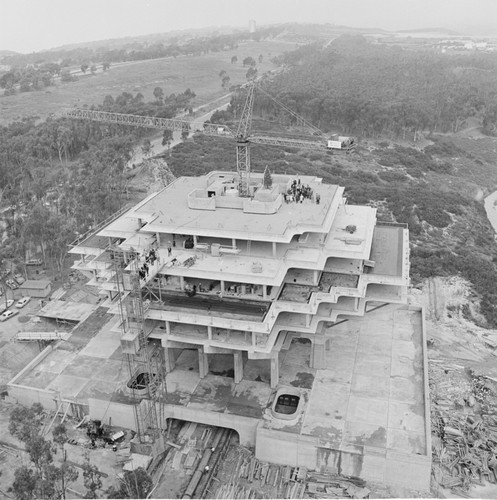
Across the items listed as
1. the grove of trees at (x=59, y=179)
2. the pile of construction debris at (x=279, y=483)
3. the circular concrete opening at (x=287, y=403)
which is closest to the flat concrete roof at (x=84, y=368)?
the pile of construction debris at (x=279, y=483)

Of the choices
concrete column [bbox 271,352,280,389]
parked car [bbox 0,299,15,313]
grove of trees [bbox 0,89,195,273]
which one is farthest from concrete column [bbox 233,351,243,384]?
grove of trees [bbox 0,89,195,273]

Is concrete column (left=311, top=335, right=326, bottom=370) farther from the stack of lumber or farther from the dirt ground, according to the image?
the dirt ground

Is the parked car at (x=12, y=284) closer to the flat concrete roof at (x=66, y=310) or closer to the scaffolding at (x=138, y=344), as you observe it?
the flat concrete roof at (x=66, y=310)

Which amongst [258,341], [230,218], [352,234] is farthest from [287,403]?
[230,218]

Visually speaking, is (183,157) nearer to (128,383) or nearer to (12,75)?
(128,383)

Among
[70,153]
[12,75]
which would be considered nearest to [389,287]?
[70,153]
